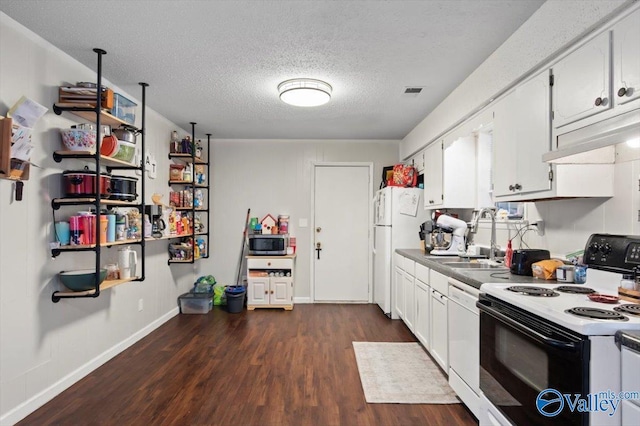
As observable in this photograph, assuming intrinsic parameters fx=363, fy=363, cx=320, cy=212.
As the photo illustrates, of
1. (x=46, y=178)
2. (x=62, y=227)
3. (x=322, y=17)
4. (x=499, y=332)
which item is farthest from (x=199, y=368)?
(x=322, y=17)

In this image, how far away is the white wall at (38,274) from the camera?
2184 mm

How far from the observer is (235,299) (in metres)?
4.75

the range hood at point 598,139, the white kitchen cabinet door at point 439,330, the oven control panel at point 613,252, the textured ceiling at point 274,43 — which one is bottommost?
the white kitchen cabinet door at point 439,330

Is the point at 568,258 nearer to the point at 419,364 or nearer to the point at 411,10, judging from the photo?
the point at 419,364

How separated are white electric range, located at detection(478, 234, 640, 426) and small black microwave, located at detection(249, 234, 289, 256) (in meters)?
3.38

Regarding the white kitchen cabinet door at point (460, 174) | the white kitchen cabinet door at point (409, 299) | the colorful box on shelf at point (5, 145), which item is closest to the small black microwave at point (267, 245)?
the white kitchen cabinet door at point (409, 299)

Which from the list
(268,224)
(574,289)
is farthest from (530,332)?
(268,224)

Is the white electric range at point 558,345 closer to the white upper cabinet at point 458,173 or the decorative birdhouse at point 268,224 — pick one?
the white upper cabinet at point 458,173

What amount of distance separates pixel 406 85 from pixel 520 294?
7.06 feet

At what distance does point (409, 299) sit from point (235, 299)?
226cm

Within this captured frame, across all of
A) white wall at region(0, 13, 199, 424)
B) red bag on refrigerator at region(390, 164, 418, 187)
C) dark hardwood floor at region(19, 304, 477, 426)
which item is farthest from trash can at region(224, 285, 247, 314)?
red bag on refrigerator at region(390, 164, 418, 187)

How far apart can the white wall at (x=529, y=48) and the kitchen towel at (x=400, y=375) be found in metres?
2.16

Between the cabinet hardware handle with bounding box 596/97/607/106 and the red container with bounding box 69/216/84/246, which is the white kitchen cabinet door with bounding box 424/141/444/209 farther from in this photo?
the red container with bounding box 69/216/84/246

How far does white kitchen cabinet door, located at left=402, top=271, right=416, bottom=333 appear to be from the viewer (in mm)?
3676
